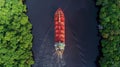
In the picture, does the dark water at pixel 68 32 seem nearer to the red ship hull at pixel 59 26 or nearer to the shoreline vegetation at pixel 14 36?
the red ship hull at pixel 59 26

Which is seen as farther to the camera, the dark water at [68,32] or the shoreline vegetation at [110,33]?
the dark water at [68,32]

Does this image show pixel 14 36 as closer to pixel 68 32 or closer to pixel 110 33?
pixel 68 32

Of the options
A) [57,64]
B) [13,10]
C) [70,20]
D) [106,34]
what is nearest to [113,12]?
[106,34]

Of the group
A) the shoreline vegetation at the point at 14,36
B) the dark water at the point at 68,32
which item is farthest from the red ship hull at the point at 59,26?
the shoreline vegetation at the point at 14,36

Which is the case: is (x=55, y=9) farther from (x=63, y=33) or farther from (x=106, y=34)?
(x=106, y=34)

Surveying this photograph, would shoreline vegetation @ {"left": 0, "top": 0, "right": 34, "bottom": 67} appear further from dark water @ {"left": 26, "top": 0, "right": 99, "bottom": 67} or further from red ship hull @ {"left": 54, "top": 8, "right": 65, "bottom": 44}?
red ship hull @ {"left": 54, "top": 8, "right": 65, "bottom": 44}

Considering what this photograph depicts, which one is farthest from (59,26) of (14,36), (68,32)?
(14,36)

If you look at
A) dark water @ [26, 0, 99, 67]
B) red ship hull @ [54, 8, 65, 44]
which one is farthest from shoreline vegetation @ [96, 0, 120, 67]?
red ship hull @ [54, 8, 65, 44]
